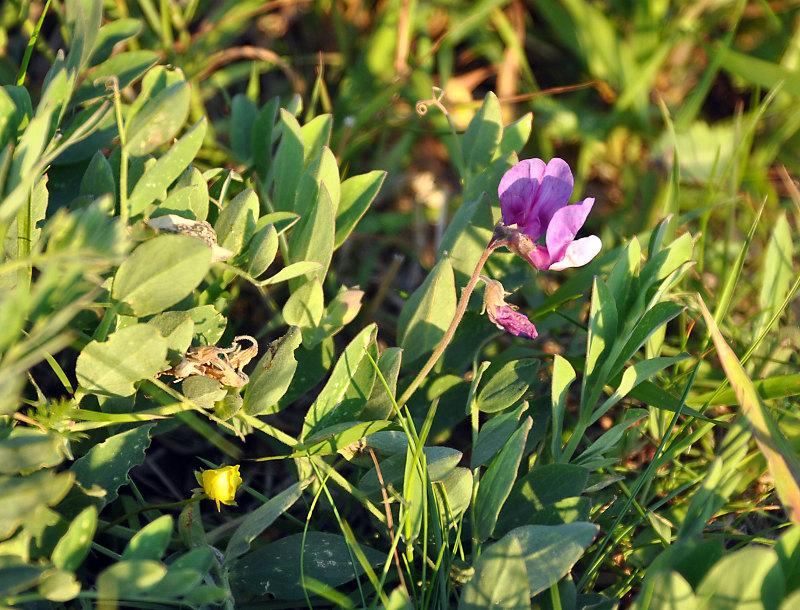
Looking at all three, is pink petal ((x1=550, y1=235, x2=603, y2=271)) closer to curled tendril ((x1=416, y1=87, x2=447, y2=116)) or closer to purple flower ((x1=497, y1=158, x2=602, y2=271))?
purple flower ((x1=497, y1=158, x2=602, y2=271))

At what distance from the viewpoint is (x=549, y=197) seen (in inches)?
48.7

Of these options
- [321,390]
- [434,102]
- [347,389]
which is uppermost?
[434,102]

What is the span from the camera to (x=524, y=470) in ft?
4.37

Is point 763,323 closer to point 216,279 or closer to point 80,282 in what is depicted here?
point 216,279

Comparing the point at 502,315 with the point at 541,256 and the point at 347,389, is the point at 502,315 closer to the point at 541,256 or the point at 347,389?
the point at 541,256

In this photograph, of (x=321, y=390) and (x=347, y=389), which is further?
(x=321, y=390)

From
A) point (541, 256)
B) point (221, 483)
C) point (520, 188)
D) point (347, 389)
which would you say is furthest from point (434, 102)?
point (221, 483)

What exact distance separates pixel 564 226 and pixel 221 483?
2.24 feet

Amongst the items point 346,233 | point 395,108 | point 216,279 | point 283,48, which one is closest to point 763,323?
point 346,233

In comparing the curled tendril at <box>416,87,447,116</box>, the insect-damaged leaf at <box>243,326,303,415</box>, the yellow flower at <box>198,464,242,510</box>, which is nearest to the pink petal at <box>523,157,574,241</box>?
the curled tendril at <box>416,87,447,116</box>

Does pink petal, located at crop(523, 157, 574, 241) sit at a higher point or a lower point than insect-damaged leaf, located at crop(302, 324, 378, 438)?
higher

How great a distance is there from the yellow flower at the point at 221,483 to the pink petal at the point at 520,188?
625mm

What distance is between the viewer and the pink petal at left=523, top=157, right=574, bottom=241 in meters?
1.22

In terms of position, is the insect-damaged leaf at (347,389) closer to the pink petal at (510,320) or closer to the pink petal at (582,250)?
the pink petal at (510,320)
